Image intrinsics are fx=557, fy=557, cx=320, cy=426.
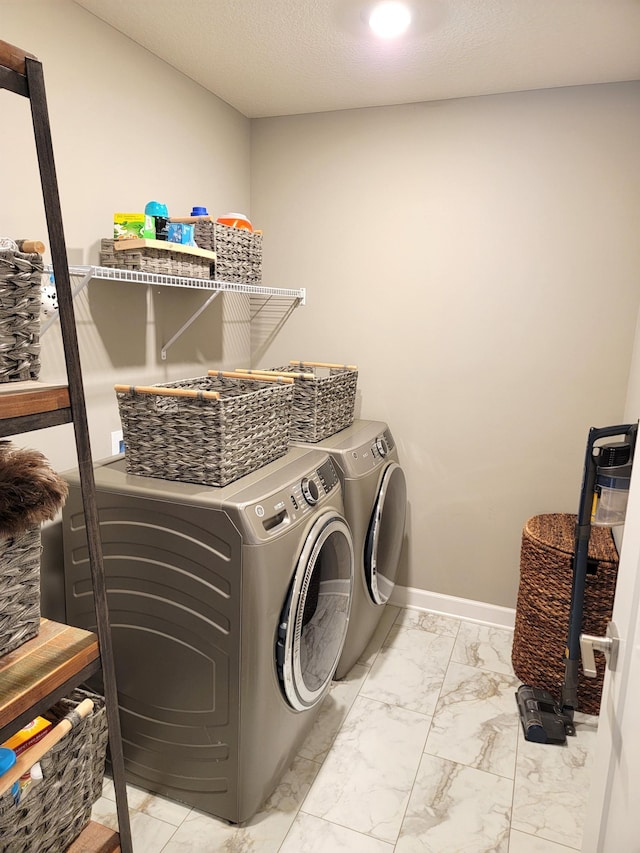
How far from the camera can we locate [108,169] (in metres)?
1.85

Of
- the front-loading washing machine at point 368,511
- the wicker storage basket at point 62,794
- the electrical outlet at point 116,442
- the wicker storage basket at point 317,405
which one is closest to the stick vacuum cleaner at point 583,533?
the front-loading washing machine at point 368,511

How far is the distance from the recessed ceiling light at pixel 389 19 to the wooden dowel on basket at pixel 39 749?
1.96 metres

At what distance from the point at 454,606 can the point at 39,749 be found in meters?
2.14

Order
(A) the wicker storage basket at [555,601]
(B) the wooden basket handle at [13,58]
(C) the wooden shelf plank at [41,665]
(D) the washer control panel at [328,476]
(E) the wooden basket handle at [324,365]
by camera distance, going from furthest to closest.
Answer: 1. (E) the wooden basket handle at [324,365]
2. (A) the wicker storage basket at [555,601]
3. (D) the washer control panel at [328,476]
4. (C) the wooden shelf plank at [41,665]
5. (B) the wooden basket handle at [13,58]

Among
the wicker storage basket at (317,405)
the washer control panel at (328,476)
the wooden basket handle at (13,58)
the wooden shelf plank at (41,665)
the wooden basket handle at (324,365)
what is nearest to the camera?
the wooden basket handle at (13,58)

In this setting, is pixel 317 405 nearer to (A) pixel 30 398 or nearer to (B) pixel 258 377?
(B) pixel 258 377

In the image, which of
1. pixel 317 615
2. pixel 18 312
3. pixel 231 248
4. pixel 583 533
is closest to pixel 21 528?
pixel 18 312

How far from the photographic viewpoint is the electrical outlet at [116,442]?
2.00m

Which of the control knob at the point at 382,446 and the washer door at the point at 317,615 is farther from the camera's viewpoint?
the control knob at the point at 382,446

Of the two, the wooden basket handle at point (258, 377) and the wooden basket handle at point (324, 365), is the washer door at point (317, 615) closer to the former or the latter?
the wooden basket handle at point (258, 377)

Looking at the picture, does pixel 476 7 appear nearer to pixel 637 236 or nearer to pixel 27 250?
pixel 637 236

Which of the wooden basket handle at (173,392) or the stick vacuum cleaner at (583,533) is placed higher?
the wooden basket handle at (173,392)

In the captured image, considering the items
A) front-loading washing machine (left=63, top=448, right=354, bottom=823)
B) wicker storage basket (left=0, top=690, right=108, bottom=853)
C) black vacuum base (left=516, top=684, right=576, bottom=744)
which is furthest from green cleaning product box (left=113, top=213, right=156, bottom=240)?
black vacuum base (left=516, top=684, right=576, bottom=744)

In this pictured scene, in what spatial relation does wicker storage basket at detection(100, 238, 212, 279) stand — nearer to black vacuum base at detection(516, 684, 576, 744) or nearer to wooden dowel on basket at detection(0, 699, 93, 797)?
wooden dowel on basket at detection(0, 699, 93, 797)
